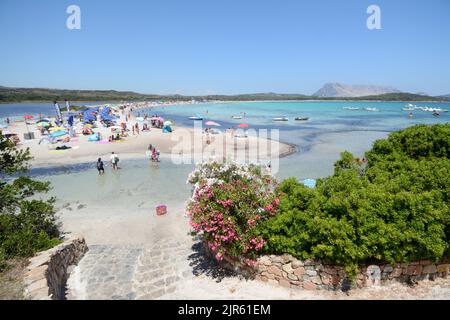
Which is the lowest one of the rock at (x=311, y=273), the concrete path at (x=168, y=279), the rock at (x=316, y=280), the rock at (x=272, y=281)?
the concrete path at (x=168, y=279)

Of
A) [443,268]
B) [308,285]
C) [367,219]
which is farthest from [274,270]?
[443,268]

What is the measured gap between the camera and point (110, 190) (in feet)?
60.3

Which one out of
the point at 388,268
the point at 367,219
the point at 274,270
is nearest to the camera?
the point at 367,219

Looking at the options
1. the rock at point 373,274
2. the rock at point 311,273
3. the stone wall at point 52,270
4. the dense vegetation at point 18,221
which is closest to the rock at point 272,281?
the rock at point 311,273

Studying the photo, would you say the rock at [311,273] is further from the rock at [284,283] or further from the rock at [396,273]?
the rock at [396,273]

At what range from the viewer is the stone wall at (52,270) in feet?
21.2

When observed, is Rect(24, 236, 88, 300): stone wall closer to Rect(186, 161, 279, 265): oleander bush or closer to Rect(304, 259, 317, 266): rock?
Rect(186, 161, 279, 265): oleander bush

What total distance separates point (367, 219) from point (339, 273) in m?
1.69

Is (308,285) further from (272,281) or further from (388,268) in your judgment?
(388,268)

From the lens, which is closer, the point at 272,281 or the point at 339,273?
the point at 339,273

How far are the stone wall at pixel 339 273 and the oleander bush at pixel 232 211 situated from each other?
3.10 ft

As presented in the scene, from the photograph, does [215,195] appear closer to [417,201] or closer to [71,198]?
[417,201]

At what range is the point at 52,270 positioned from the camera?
788cm
